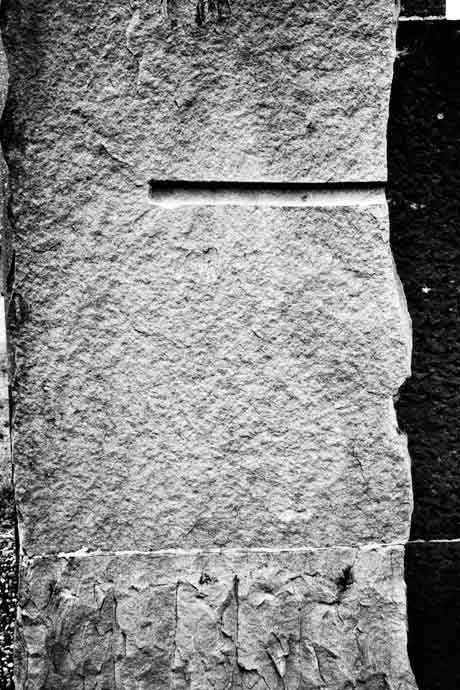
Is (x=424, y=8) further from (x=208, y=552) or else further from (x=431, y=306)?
(x=208, y=552)

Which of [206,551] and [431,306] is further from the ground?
[431,306]

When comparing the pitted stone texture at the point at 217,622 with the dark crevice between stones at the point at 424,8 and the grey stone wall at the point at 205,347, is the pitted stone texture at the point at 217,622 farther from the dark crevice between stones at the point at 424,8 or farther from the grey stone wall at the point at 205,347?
the dark crevice between stones at the point at 424,8

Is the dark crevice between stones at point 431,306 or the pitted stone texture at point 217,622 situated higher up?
the dark crevice between stones at point 431,306

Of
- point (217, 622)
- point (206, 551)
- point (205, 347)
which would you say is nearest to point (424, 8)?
→ point (205, 347)

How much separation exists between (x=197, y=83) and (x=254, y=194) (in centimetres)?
21

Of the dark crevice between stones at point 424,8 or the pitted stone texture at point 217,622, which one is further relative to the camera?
the dark crevice between stones at point 424,8

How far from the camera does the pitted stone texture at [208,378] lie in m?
1.32

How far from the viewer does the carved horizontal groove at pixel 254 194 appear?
4.33 ft

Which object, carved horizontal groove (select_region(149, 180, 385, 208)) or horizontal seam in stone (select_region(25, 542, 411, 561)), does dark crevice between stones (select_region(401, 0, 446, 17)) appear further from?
horizontal seam in stone (select_region(25, 542, 411, 561))

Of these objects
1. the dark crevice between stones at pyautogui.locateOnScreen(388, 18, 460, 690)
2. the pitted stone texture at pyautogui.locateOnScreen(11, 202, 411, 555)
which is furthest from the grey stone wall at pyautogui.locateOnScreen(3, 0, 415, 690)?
the dark crevice between stones at pyautogui.locateOnScreen(388, 18, 460, 690)

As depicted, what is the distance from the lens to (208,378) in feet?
4.36

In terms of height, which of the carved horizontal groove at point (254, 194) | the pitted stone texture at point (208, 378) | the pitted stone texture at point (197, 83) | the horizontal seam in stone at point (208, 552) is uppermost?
the pitted stone texture at point (197, 83)

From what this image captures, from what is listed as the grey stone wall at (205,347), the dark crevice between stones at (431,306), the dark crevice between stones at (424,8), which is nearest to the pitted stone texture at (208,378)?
the grey stone wall at (205,347)

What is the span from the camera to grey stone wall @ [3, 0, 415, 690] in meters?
1.30
